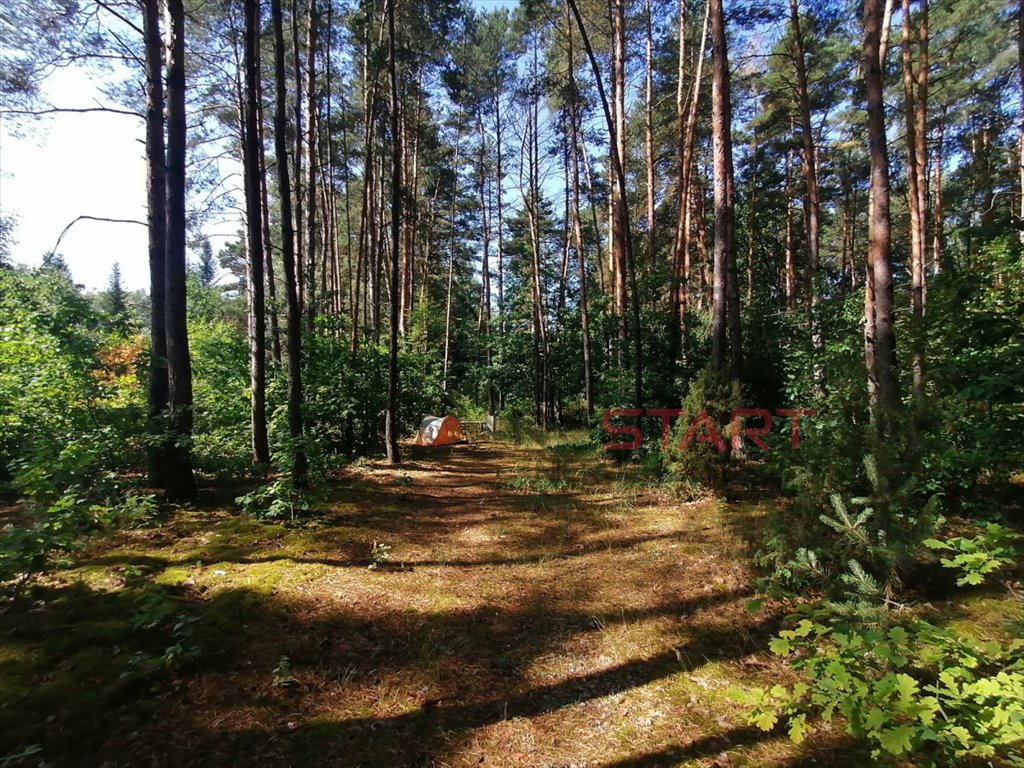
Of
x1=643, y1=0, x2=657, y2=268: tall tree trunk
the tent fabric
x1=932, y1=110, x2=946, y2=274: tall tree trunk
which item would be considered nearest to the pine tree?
the tent fabric

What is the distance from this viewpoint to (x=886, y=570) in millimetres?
3068

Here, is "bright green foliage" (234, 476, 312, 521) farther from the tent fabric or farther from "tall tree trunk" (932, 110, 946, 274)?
"tall tree trunk" (932, 110, 946, 274)

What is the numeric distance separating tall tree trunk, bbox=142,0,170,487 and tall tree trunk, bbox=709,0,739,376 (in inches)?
312

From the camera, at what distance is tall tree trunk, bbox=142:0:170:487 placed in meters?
6.04

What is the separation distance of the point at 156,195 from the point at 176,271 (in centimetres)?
130

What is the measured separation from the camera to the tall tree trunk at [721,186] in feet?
22.7

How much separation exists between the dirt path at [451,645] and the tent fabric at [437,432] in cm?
560

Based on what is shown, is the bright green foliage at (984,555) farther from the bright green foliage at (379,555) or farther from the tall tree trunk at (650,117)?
the tall tree trunk at (650,117)

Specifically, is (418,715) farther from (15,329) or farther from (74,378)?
(15,329)

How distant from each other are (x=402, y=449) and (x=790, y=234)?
55.5 ft

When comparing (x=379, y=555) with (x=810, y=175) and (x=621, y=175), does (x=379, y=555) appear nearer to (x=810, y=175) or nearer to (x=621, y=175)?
(x=621, y=175)

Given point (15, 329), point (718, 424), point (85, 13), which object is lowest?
point (718, 424)

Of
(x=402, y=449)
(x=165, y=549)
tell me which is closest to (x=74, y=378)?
(x=165, y=549)

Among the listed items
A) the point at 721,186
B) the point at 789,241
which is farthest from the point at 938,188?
the point at 721,186
